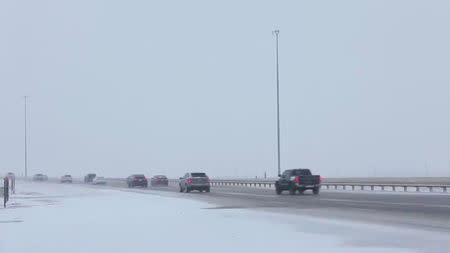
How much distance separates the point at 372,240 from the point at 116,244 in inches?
244

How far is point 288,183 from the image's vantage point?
45344 mm

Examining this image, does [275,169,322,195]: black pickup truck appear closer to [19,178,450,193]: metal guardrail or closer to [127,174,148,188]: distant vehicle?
[19,178,450,193]: metal guardrail

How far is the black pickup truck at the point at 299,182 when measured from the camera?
147 ft

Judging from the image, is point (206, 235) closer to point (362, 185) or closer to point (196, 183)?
point (362, 185)

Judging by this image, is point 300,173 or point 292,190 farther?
point 300,173

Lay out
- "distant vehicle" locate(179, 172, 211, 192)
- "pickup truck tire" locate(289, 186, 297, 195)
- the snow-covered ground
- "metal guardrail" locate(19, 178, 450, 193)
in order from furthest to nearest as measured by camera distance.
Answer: "distant vehicle" locate(179, 172, 211, 192)
"metal guardrail" locate(19, 178, 450, 193)
"pickup truck tire" locate(289, 186, 297, 195)
the snow-covered ground

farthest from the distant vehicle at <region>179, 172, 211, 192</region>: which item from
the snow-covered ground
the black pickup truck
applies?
the snow-covered ground

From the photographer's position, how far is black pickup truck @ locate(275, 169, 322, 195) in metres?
44.7

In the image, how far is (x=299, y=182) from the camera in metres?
44.7

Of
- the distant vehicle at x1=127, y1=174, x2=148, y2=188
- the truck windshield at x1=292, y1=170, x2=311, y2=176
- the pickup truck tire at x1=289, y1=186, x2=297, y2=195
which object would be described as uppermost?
the truck windshield at x1=292, y1=170, x2=311, y2=176

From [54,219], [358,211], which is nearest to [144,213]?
[54,219]

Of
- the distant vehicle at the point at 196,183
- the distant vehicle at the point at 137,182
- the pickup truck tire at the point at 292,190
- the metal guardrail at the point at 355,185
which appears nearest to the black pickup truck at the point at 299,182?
the pickup truck tire at the point at 292,190

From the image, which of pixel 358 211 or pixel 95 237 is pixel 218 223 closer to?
pixel 95 237

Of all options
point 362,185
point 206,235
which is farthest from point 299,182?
point 206,235
